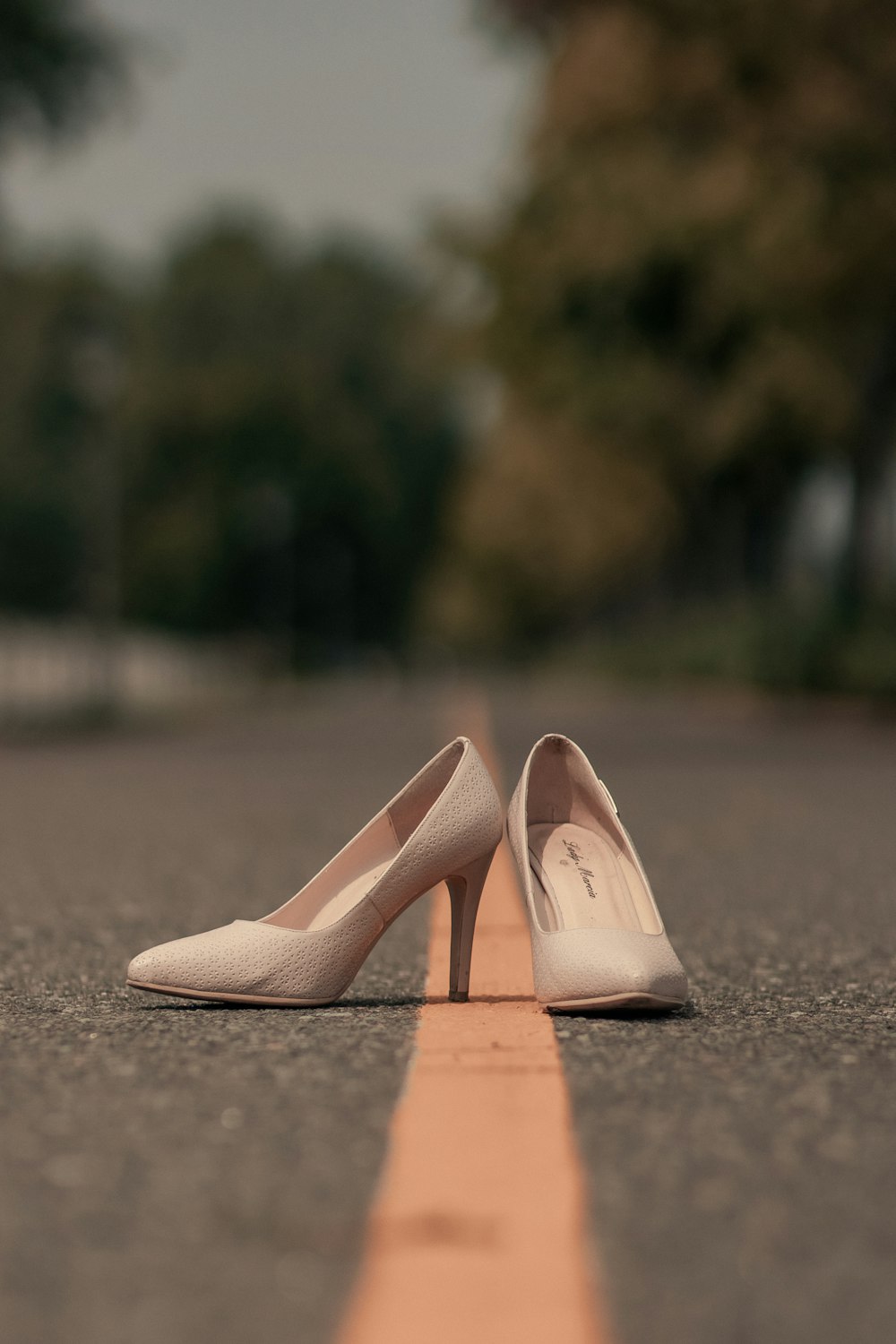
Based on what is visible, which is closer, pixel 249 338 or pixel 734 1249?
pixel 734 1249

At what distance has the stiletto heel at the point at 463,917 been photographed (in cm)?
413

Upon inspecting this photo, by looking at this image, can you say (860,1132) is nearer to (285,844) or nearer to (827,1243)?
(827,1243)

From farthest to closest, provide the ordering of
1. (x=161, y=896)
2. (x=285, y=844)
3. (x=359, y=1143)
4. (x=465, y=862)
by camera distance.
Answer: (x=285, y=844)
(x=161, y=896)
(x=465, y=862)
(x=359, y=1143)

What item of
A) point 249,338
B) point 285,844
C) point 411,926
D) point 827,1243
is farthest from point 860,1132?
point 249,338

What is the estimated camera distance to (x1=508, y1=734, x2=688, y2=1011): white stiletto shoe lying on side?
3.81 metres

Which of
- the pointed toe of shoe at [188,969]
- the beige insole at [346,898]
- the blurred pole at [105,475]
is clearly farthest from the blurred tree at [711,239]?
the pointed toe of shoe at [188,969]

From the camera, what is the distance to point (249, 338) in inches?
3767

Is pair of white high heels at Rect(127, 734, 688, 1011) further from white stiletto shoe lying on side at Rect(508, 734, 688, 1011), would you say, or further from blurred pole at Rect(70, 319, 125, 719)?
blurred pole at Rect(70, 319, 125, 719)

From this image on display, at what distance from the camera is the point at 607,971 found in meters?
3.79

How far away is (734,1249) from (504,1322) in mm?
351

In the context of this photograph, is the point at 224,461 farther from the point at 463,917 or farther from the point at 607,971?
the point at 607,971

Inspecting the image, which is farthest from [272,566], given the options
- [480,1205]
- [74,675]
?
[480,1205]

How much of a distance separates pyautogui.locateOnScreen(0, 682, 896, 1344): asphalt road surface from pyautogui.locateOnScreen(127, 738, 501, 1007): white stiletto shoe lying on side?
74 mm

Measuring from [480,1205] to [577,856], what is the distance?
1.80 metres
